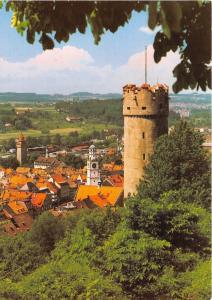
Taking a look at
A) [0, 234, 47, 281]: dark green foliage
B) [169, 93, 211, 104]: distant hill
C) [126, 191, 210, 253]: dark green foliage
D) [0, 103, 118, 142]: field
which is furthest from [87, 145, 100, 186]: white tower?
[0, 103, 118, 142]: field

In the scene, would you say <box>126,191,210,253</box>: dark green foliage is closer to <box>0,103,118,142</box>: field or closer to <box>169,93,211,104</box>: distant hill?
<box>169,93,211,104</box>: distant hill

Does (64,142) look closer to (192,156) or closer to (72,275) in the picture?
(192,156)

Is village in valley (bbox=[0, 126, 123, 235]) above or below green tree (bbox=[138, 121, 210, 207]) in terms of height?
below

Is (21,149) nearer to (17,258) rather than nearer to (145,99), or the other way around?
(145,99)

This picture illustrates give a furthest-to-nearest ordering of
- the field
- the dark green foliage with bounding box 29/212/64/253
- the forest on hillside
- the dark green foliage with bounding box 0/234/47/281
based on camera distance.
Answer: the field → the dark green foliage with bounding box 29/212/64/253 → the dark green foliage with bounding box 0/234/47/281 → the forest on hillside

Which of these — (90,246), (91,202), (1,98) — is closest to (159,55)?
(90,246)

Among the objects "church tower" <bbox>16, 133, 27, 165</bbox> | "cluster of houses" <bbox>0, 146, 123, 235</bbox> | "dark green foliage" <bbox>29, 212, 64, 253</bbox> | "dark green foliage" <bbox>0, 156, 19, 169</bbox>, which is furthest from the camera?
"church tower" <bbox>16, 133, 27, 165</bbox>

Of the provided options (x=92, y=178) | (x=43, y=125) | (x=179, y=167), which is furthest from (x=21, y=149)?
(x=179, y=167)
